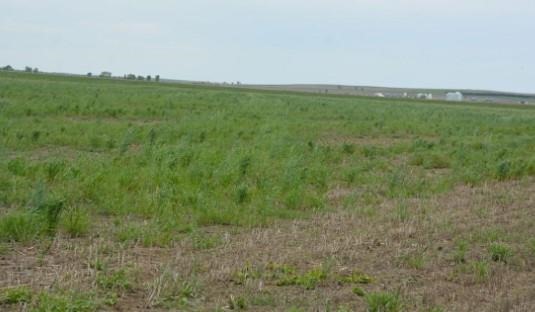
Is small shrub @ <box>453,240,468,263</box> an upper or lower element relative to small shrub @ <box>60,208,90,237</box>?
lower

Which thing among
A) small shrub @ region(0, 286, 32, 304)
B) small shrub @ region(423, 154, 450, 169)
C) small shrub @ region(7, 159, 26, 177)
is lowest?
small shrub @ region(423, 154, 450, 169)

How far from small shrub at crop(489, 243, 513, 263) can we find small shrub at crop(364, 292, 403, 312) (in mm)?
2018

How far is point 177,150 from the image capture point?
13289 mm

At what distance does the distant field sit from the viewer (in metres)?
5.67

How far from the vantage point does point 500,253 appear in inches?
284

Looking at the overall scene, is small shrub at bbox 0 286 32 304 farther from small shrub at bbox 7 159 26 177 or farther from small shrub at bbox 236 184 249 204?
small shrub at bbox 7 159 26 177

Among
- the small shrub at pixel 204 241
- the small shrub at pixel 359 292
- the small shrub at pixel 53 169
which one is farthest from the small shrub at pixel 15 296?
the small shrub at pixel 53 169

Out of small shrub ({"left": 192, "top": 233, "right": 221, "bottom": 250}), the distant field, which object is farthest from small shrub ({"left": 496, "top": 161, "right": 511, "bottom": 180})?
small shrub ({"left": 192, "top": 233, "right": 221, "bottom": 250})

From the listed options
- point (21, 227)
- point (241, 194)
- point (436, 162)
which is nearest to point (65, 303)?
point (21, 227)

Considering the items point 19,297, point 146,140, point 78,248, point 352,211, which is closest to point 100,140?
point 146,140

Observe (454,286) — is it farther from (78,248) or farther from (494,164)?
(494,164)

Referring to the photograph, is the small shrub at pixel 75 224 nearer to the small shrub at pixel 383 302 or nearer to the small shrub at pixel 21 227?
the small shrub at pixel 21 227

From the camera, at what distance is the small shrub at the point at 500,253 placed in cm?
713

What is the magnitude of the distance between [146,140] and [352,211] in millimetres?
8069
